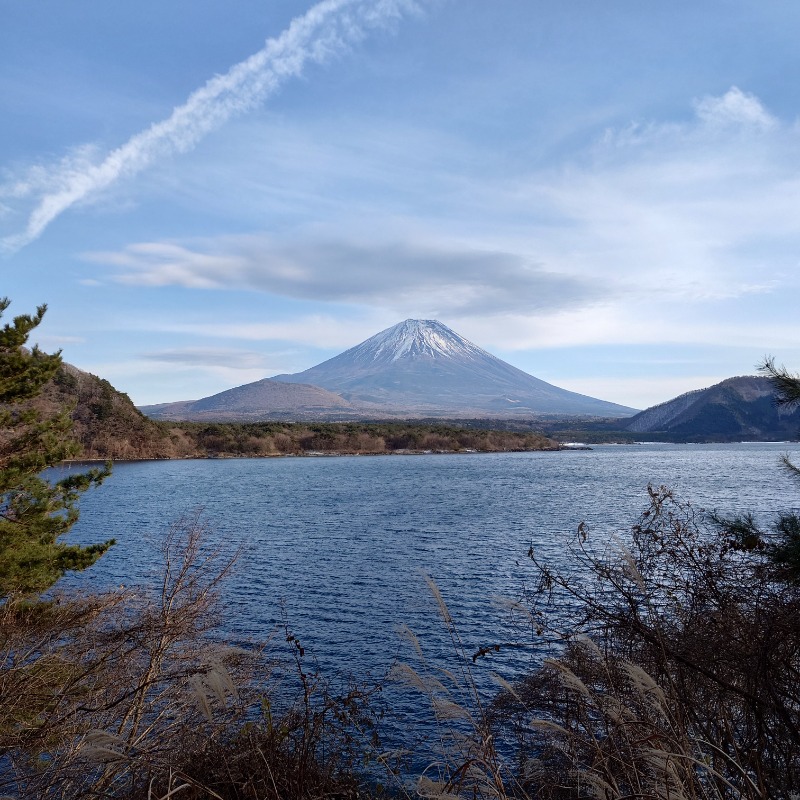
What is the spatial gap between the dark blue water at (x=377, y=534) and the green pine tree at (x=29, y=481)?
4590mm

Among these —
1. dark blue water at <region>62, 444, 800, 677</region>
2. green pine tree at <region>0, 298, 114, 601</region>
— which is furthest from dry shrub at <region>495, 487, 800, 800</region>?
green pine tree at <region>0, 298, 114, 601</region>

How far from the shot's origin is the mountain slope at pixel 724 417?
154000 millimetres

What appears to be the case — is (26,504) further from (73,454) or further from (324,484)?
(324,484)

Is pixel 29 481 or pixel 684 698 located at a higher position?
pixel 29 481

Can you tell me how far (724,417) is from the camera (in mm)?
162750

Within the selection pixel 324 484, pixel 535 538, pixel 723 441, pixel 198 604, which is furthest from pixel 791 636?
pixel 723 441

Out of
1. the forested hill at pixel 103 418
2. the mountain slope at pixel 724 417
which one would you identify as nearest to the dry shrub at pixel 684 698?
the forested hill at pixel 103 418

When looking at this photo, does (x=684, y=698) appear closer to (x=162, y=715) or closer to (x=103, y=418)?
(x=162, y=715)

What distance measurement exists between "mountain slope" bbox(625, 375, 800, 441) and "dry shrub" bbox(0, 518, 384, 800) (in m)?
156

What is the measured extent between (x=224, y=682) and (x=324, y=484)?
5288 centimetres

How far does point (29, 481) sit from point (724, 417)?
573 feet

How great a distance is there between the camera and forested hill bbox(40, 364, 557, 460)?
81.0 metres

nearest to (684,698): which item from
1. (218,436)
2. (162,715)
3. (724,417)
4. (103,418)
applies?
(162,715)

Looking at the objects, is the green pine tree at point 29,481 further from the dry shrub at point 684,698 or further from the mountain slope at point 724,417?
the mountain slope at point 724,417
